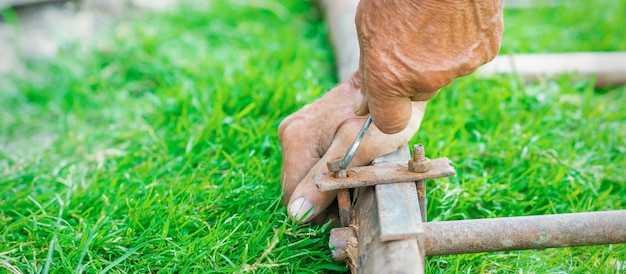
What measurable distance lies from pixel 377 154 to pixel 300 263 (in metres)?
0.36

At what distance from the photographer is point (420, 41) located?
143cm

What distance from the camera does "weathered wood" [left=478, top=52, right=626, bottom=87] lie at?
292cm

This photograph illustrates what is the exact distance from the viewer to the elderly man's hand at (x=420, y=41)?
1425 millimetres

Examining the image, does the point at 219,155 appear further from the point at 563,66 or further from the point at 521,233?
the point at 563,66

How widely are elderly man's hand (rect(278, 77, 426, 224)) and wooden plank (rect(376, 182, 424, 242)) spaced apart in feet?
0.74

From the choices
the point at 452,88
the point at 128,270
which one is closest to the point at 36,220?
the point at 128,270

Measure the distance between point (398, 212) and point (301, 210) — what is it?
37cm

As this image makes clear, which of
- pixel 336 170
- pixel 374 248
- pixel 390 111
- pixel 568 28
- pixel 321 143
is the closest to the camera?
pixel 374 248

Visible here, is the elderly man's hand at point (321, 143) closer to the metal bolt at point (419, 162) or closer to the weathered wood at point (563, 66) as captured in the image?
the metal bolt at point (419, 162)

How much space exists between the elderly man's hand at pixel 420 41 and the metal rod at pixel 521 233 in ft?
1.06

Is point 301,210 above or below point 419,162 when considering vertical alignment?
below

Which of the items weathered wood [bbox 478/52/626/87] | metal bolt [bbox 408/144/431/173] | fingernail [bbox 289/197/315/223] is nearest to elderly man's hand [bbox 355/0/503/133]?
metal bolt [bbox 408/144/431/173]

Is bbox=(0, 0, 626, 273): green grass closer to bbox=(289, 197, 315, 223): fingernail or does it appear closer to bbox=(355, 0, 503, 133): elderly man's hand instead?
Answer: bbox=(289, 197, 315, 223): fingernail

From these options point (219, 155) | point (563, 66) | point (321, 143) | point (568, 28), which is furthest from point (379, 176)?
point (568, 28)
